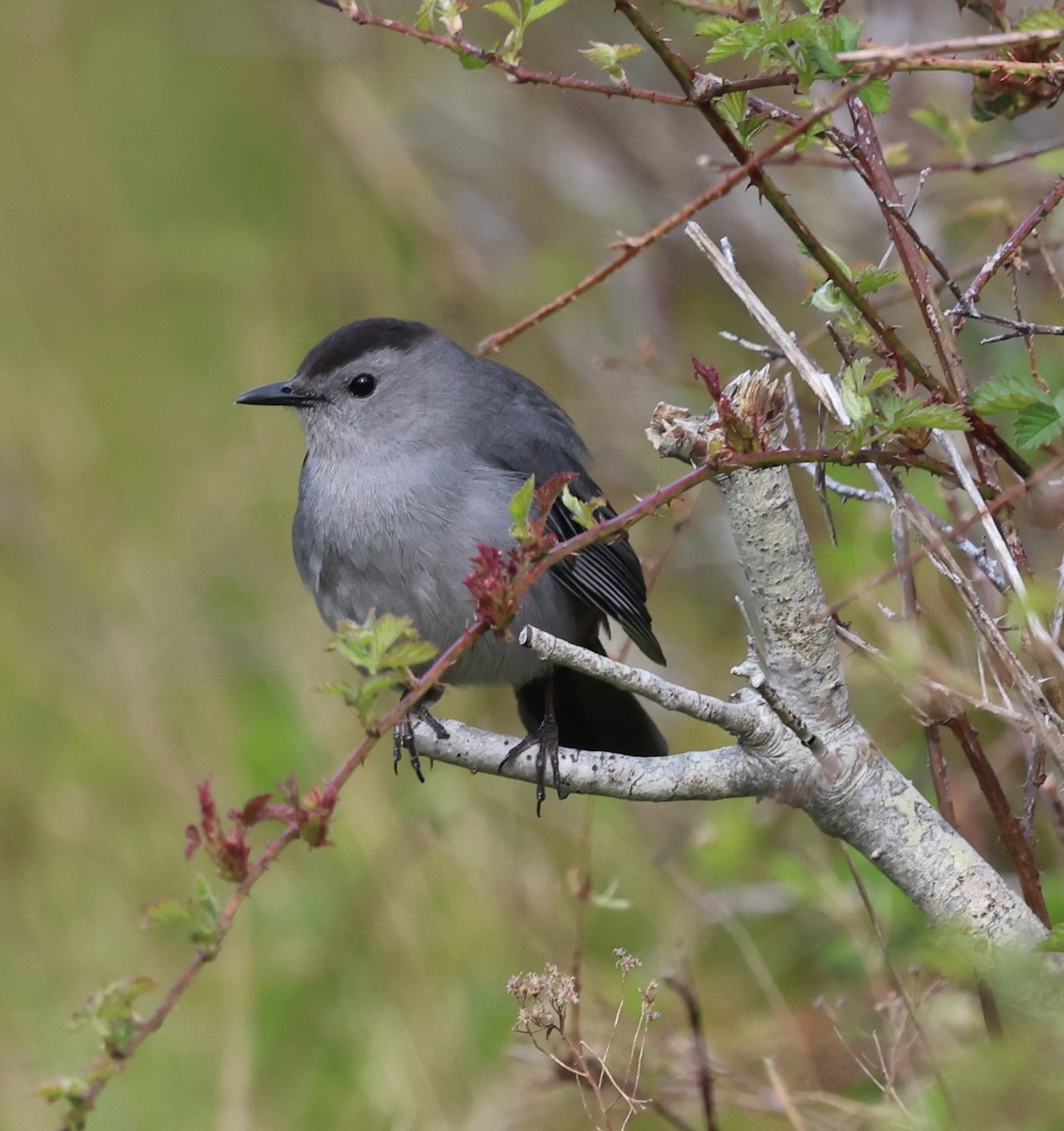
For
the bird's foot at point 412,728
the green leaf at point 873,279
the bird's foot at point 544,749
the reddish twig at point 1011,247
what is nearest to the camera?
the green leaf at point 873,279

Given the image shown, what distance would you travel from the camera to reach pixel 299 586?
5.89 meters

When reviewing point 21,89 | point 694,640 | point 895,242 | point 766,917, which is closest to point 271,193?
point 21,89

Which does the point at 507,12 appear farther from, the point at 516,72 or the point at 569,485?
the point at 569,485

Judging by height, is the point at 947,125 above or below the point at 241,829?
above

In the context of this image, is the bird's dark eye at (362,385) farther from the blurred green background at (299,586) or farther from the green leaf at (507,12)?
the green leaf at (507,12)

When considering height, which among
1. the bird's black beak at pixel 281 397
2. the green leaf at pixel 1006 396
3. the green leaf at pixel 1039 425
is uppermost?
the bird's black beak at pixel 281 397

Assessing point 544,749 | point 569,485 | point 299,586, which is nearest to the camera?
point 544,749

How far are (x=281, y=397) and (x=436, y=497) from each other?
26.1 inches

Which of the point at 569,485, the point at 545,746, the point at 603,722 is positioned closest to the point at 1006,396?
the point at 545,746

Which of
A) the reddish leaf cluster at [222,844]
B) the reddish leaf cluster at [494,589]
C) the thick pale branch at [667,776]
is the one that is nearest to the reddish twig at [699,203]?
the reddish leaf cluster at [494,589]

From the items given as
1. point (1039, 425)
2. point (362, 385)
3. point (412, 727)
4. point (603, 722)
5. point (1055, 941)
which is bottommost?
point (1055, 941)

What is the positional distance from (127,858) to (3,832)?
0.63 meters

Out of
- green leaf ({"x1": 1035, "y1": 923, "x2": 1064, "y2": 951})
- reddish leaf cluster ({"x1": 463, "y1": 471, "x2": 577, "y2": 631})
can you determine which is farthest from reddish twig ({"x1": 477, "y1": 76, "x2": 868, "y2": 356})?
green leaf ({"x1": 1035, "y1": 923, "x2": 1064, "y2": 951})

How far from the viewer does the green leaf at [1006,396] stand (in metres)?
2.01
